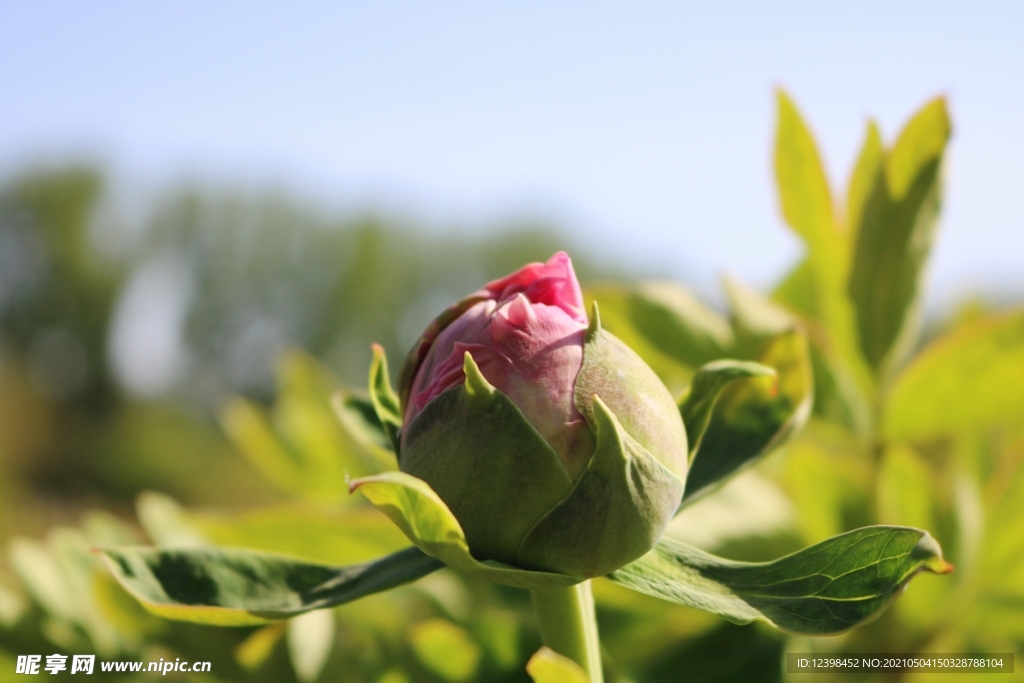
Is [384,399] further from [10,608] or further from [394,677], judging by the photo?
[10,608]

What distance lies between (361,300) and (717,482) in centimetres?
1798

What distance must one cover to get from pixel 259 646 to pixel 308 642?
5 centimetres

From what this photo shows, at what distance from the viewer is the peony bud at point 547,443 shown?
0.31 m

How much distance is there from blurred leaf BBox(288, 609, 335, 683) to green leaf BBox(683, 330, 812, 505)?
316 millimetres

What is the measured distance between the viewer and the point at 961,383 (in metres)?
0.65

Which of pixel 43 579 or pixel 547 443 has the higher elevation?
pixel 547 443

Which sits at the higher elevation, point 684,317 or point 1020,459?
point 684,317

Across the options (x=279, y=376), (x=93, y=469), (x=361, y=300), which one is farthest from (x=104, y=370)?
(x=279, y=376)

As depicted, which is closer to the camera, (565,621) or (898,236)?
(565,621)

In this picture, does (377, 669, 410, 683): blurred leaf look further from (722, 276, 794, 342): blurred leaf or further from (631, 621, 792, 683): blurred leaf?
(722, 276, 794, 342): blurred leaf

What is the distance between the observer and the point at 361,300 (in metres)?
18.1

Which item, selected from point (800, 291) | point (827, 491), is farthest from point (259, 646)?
point (800, 291)

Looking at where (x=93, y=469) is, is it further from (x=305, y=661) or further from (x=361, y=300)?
(x=305, y=661)

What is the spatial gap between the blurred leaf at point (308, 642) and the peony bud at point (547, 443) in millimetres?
343
